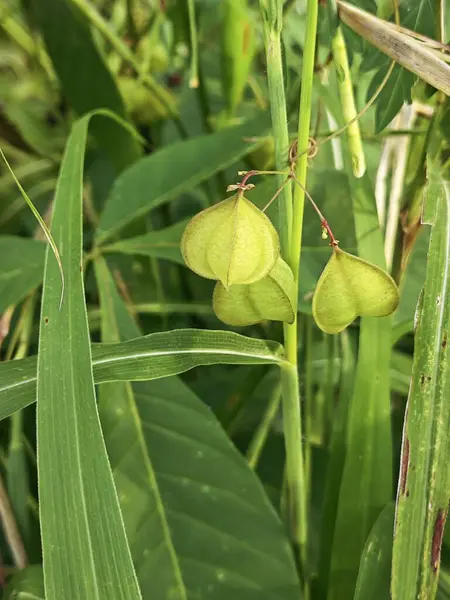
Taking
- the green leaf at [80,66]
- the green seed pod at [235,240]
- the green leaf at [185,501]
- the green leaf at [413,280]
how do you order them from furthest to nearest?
the green leaf at [80,66] → the green leaf at [413,280] → the green leaf at [185,501] → the green seed pod at [235,240]

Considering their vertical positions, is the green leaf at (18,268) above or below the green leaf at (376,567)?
above

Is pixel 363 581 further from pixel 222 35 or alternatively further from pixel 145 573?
pixel 222 35

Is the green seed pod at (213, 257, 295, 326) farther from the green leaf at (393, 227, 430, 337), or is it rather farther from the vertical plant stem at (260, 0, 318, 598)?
the green leaf at (393, 227, 430, 337)

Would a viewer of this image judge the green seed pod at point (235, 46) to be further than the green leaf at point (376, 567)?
Yes

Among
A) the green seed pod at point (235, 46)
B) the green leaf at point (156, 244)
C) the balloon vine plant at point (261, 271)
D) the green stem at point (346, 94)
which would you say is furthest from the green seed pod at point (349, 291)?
the green seed pod at point (235, 46)

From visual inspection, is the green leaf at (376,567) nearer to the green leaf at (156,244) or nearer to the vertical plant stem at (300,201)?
the vertical plant stem at (300,201)

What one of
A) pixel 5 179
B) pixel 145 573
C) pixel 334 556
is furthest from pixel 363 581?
pixel 5 179

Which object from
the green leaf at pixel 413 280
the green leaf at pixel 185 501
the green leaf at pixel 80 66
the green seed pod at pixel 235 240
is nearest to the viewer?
the green seed pod at pixel 235 240
